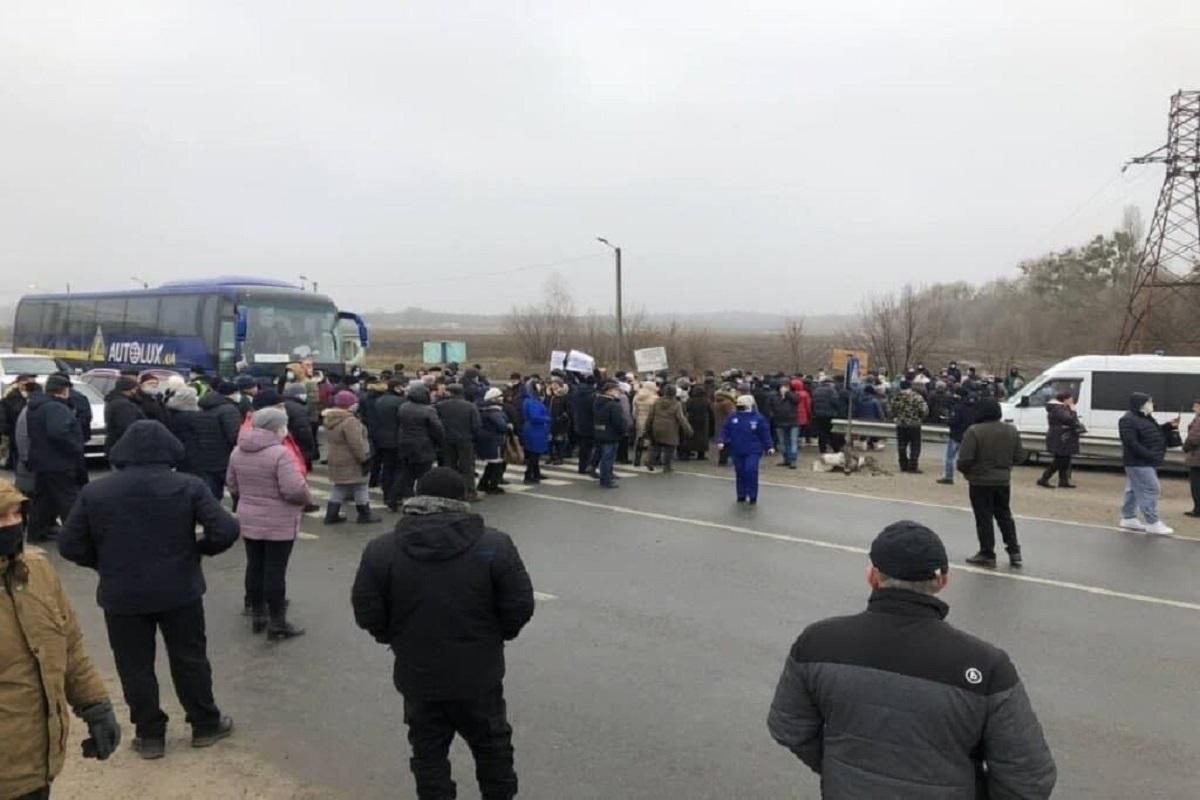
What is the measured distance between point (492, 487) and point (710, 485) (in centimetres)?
355

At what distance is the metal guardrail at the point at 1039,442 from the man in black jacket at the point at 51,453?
13.9m

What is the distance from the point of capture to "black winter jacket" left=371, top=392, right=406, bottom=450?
12430mm

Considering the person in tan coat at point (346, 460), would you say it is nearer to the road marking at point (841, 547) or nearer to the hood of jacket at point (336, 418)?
the hood of jacket at point (336, 418)

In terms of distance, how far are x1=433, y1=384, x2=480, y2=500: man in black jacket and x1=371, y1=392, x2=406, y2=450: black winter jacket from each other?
0.58 meters

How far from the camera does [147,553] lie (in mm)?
4664

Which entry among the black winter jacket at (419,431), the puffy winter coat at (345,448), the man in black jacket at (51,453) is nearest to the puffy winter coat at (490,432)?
the black winter jacket at (419,431)

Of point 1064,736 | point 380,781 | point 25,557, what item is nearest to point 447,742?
point 380,781

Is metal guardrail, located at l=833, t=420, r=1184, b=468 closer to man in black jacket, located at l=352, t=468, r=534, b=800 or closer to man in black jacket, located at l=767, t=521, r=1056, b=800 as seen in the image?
man in black jacket, located at l=352, t=468, r=534, b=800

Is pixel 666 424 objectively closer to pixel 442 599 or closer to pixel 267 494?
pixel 267 494

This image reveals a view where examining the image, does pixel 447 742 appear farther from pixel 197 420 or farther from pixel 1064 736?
pixel 197 420

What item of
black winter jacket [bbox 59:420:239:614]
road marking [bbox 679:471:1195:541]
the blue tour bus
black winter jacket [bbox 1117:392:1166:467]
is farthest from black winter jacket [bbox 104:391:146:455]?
the blue tour bus

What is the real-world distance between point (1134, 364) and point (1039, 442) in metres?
2.60

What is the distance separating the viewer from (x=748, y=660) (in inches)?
253

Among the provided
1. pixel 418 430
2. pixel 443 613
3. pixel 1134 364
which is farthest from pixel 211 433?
pixel 1134 364
